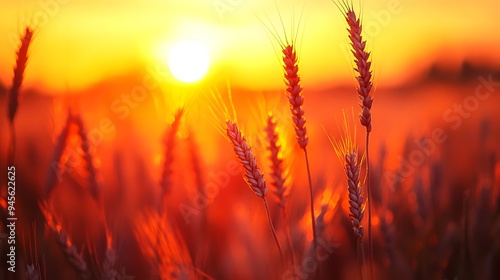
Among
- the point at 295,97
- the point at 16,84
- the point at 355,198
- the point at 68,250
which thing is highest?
the point at 16,84

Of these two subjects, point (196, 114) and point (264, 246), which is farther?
point (196, 114)

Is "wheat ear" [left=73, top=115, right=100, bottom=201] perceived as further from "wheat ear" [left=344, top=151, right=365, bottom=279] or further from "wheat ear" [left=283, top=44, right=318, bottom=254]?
"wheat ear" [left=344, top=151, right=365, bottom=279]

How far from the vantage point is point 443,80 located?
5684mm

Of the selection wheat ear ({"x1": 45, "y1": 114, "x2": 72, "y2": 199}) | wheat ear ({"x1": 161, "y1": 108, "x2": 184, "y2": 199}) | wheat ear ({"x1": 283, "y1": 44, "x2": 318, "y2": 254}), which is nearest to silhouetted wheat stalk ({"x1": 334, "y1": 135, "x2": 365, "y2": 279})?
wheat ear ({"x1": 283, "y1": 44, "x2": 318, "y2": 254})

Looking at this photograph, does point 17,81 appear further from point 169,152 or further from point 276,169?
point 276,169

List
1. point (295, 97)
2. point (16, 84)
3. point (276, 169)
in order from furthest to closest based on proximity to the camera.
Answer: point (16, 84) < point (276, 169) < point (295, 97)

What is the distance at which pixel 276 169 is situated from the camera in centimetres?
187

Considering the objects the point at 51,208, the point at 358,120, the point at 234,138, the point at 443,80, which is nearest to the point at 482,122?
the point at 358,120

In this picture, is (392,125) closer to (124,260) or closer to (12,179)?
(124,260)

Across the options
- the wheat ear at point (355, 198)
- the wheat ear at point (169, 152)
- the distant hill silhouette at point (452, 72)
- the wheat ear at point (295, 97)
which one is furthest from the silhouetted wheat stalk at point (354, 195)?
the distant hill silhouette at point (452, 72)

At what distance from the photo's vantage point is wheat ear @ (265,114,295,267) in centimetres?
182

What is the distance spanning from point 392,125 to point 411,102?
4.08 feet

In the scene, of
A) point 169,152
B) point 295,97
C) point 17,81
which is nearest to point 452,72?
point 169,152

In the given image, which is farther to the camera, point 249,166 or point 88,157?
point 88,157
